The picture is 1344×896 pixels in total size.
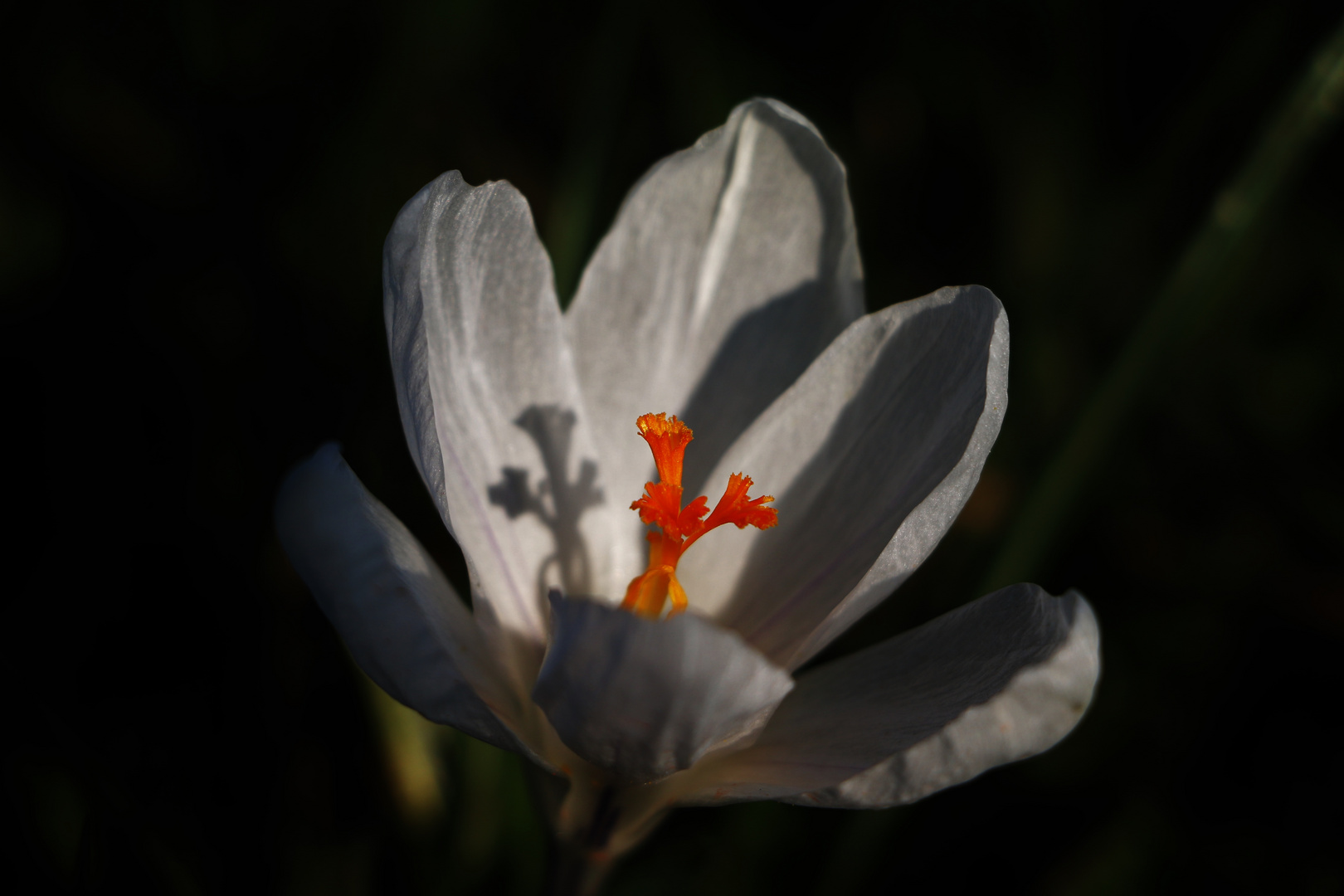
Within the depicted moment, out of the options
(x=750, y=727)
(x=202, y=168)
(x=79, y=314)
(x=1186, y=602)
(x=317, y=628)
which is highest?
(x=202, y=168)

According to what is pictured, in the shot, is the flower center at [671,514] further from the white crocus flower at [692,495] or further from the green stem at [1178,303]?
the green stem at [1178,303]

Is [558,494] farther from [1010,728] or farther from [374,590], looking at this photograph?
[1010,728]

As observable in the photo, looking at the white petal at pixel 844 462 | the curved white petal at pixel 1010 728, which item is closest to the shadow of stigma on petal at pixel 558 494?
the white petal at pixel 844 462

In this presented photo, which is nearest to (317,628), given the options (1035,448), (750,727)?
(750,727)

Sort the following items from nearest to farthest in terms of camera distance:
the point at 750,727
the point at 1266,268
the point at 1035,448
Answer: the point at 750,727 → the point at 1035,448 → the point at 1266,268

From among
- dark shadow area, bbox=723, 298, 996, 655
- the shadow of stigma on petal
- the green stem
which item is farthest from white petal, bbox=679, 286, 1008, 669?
the green stem

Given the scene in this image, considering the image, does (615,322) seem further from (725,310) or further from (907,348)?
(907,348)

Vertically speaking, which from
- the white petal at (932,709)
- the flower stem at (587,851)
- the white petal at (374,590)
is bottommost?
the flower stem at (587,851)
